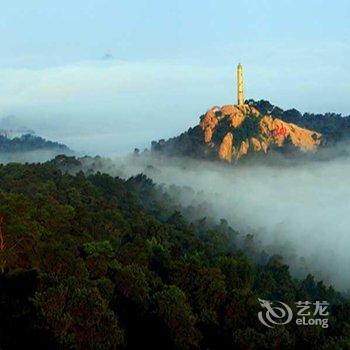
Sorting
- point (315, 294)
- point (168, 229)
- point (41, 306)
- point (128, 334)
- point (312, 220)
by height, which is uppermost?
point (41, 306)

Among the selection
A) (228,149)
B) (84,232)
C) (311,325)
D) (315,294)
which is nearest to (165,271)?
(84,232)

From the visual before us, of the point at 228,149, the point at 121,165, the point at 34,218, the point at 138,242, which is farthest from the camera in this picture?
the point at 228,149

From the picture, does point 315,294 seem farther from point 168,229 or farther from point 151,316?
point 151,316

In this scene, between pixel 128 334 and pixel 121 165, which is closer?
pixel 128 334

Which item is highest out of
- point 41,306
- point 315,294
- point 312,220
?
point 41,306

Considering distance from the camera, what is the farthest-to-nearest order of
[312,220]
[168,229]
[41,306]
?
[312,220] → [168,229] → [41,306]

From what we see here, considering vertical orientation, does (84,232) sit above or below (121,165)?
above

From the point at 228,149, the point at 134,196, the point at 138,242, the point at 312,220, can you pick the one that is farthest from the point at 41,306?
the point at 228,149

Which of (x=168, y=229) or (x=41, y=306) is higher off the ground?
(x=41, y=306)

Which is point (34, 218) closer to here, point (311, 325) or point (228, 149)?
point (311, 325)
